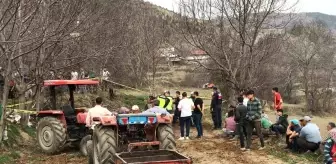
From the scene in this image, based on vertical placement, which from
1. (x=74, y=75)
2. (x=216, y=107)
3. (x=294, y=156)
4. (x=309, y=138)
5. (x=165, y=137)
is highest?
(x=74, y=75)

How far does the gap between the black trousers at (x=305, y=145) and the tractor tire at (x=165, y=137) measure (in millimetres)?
3994

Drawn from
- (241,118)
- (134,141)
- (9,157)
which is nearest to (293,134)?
(241,118)

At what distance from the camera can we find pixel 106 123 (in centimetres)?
893

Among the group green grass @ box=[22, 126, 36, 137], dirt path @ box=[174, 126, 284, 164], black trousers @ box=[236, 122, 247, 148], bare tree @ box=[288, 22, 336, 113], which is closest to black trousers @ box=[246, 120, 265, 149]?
black trousers @ box=[236, 122, 247, 148]

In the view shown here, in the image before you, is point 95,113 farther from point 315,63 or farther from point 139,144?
point 315,63

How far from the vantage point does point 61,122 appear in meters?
11.9

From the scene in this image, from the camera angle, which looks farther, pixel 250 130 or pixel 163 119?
pixel 250 130

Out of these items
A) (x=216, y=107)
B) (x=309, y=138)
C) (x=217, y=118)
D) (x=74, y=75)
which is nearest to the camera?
(x=309, y=138)

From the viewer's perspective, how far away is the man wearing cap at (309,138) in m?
11.5

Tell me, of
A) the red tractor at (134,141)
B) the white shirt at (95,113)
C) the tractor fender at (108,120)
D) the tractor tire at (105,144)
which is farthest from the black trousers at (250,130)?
the tractor fender at (108,120)

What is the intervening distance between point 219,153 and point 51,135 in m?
4.44

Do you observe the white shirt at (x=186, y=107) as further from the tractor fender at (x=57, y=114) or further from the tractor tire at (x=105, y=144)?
the tractor tire at (x=105, y=144)

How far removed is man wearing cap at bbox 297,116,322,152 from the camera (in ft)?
37.9

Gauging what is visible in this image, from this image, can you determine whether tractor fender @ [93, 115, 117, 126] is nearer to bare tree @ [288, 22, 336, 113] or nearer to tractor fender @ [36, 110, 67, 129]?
tractor fender @ [36, 110, 67, 129]
